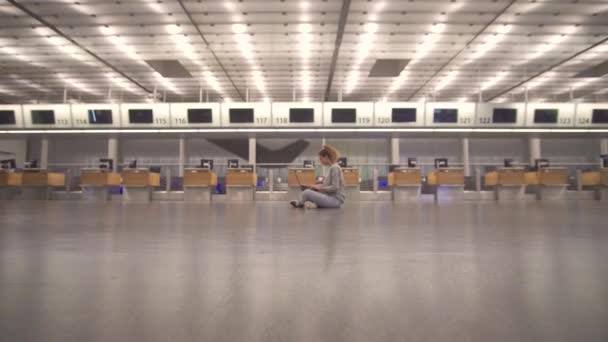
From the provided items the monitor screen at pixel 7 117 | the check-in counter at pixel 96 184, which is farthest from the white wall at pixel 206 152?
the monitor screen at pixel 7 117

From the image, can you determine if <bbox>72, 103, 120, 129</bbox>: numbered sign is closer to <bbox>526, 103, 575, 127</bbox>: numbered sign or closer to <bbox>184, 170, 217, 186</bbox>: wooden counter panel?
<bbox>184, 170, 217, 186</bbox>: wooden counter panel

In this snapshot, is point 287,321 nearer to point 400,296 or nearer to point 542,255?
point 400,296

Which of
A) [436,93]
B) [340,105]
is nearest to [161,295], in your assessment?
[340,105]

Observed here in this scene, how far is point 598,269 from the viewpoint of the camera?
4.22 feet

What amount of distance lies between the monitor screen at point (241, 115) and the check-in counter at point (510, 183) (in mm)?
11002

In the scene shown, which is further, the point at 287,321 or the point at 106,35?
the point at 106,35

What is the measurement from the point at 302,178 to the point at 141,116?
7.25 metres

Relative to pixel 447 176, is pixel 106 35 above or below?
above

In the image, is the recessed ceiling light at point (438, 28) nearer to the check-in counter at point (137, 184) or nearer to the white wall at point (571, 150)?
the check-in counter at point (137, 184)

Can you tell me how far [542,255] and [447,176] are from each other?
14.2 metres

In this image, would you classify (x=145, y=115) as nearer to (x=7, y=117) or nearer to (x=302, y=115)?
(x=7, y=117)

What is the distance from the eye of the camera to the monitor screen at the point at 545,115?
14.2 meters

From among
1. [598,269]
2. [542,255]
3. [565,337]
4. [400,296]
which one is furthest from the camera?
[542,255]

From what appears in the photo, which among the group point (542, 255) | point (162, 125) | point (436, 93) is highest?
point (436, 93)
